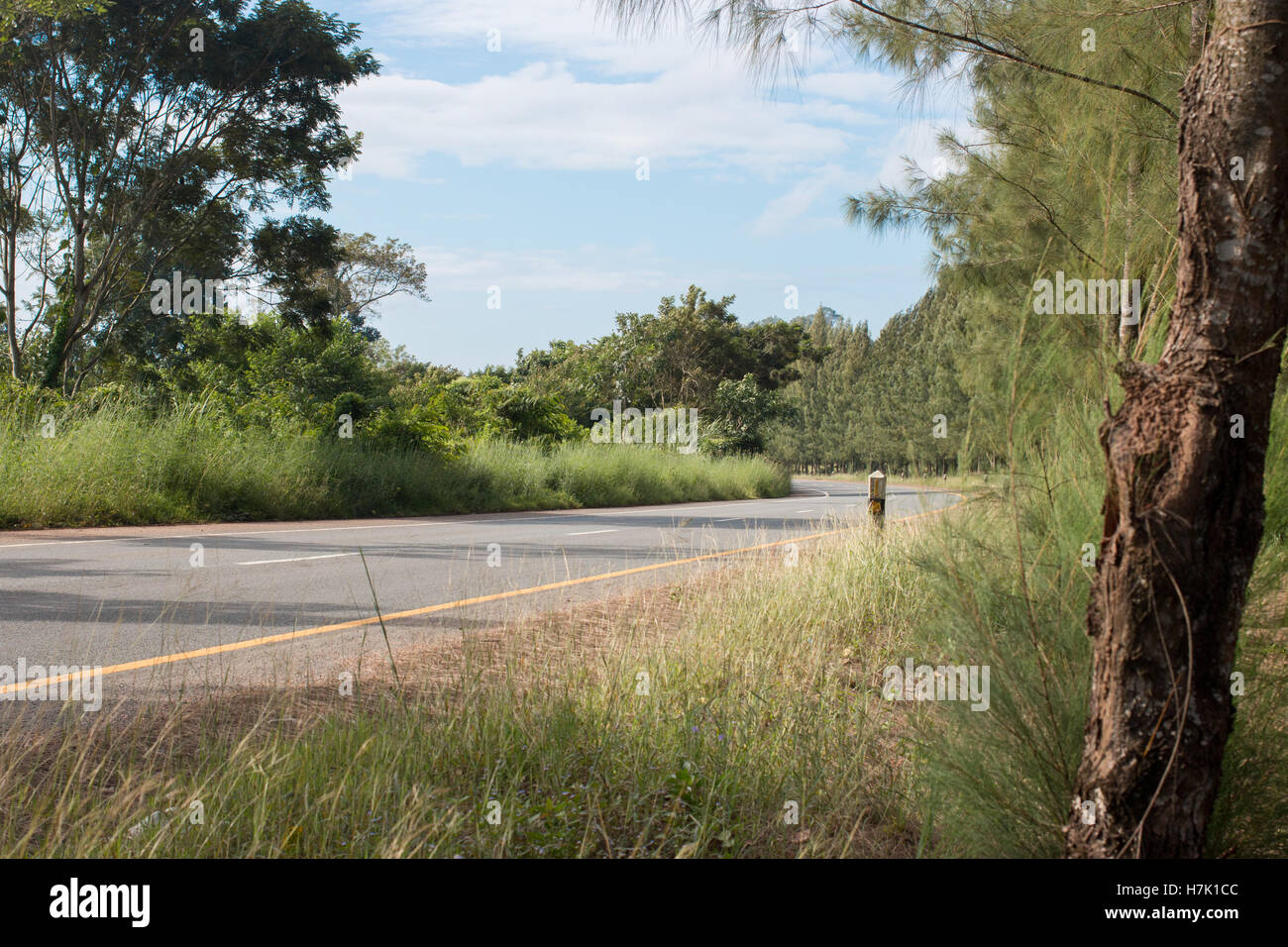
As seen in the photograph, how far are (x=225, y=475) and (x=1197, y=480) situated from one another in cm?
1622

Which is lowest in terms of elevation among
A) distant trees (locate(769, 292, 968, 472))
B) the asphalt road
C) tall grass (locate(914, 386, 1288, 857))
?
the asphalt road

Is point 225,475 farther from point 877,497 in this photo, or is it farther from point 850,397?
point 850,397

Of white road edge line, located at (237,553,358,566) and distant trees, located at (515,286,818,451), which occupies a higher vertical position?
distant trees, located at (515,286,818,451)

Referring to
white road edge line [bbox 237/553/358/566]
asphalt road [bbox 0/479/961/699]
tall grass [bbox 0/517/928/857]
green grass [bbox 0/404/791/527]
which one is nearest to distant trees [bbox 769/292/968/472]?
green grass [bbox 0/404/791/527]

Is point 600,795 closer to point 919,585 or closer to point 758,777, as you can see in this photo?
point 758,777

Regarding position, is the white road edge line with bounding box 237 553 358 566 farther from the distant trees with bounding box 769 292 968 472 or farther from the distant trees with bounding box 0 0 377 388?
the distant trees with bounding box 769 292 968 472

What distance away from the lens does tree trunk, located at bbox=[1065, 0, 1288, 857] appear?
8.27 feet

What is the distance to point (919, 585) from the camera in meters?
6.98

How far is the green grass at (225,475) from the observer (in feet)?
46.4

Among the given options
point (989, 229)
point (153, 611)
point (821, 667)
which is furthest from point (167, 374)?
point (821, 667)

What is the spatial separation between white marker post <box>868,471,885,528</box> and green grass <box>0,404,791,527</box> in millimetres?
10510

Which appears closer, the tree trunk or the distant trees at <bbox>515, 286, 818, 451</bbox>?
the tree trunk

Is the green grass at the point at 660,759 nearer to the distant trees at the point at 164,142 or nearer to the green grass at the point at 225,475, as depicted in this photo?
the green grass at the point at 225,475
